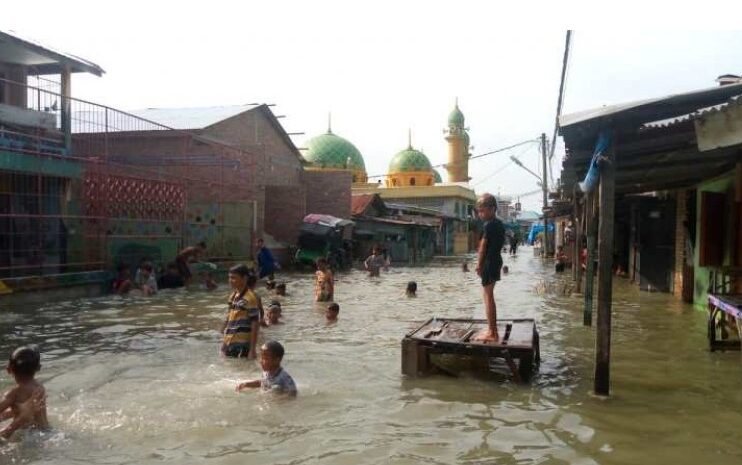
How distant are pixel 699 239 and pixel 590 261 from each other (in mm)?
1870

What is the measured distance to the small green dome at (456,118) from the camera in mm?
59763

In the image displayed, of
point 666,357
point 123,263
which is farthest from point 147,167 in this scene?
point 666,357

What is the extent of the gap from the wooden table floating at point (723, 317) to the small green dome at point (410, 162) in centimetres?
4688

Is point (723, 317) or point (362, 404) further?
point (723, 317)

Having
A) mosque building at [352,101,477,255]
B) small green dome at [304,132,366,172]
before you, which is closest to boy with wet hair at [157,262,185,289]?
mosque building at [352,101,477,255]

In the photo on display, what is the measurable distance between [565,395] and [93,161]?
11763mm

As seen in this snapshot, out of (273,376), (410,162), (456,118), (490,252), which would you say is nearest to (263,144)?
(490,252)

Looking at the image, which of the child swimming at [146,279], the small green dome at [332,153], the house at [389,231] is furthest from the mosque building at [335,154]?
the child swimming at [146,279]

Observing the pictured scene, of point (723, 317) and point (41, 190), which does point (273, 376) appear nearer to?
point (723, 317)

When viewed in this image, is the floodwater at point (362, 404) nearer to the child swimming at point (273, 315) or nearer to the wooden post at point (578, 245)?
the child swimming at point (273, 315)

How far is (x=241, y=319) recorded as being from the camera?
7039 mm

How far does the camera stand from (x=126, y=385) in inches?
257

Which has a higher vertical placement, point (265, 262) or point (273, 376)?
point (265, 262)

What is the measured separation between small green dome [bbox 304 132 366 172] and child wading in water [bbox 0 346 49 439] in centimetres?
4299
